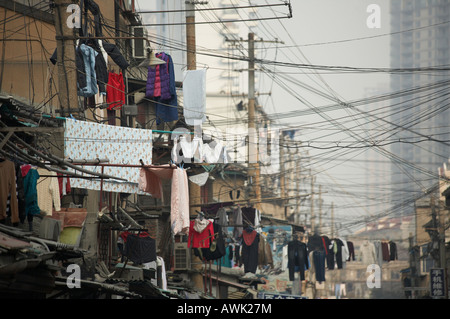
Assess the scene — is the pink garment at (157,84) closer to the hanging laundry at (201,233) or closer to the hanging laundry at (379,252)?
the hanging laundry at (201,233)

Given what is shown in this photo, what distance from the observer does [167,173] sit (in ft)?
65.2

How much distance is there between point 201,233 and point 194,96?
5.57 meters

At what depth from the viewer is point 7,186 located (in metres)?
13.6

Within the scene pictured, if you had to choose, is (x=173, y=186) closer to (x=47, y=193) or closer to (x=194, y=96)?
(x=47, y=193)

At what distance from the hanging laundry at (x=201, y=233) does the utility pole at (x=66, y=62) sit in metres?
11.3

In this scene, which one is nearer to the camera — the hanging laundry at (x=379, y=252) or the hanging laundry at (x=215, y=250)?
the hanging laundry at (x=215, y=250)

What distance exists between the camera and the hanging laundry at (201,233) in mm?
26875

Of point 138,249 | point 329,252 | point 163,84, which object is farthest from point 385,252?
point 138,249

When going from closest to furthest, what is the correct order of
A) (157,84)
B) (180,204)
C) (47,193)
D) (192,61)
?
1. (47,193)
2. (180,204)
3. (157,84)
4. (192,61)

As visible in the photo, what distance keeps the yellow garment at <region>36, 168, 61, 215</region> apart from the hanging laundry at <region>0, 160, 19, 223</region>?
2500 millimetres

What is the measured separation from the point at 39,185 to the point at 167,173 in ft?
14.0

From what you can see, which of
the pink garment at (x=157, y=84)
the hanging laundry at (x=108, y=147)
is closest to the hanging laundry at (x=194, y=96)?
the pink garment at (x=157, y=84)

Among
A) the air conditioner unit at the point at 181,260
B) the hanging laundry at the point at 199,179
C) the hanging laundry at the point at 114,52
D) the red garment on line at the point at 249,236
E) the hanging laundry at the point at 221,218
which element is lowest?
the air conditioner unit at the point at 181,260
